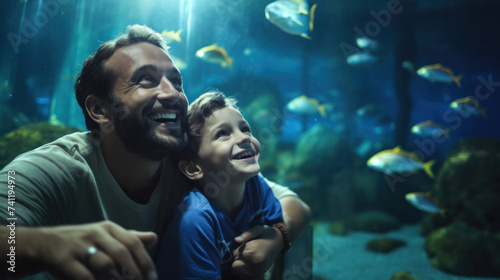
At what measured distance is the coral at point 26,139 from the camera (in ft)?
12.6

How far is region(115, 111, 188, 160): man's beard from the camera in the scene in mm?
1338

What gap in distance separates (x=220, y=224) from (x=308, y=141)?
9.18 metres

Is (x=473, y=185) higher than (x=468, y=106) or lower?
lower

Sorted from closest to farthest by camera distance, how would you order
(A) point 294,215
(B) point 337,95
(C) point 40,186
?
(C) point 40,186 < (A) point 294,215 < (B) point 337,95

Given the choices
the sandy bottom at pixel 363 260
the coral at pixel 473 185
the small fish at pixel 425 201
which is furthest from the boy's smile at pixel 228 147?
the coral at pixel 473 185

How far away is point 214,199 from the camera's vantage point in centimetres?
159

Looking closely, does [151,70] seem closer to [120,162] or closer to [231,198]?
[120,162]

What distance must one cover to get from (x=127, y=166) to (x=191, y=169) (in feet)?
1.14

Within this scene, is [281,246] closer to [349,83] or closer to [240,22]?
[240,22]

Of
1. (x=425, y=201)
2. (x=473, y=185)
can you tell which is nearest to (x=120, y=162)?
(x=425, y=201)

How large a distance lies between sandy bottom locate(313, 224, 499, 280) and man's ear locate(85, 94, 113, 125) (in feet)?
14.1

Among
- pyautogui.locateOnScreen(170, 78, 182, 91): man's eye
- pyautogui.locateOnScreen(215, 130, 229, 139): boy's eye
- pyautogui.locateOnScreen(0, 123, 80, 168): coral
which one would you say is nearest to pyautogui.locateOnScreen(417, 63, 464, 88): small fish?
pyautogui.locateOnScreen(215, 130, 229, 139): boy's eye

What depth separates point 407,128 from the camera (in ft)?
34.8

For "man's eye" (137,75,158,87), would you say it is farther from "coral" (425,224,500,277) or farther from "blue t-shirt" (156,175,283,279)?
"coral" (425,224,500,277)
